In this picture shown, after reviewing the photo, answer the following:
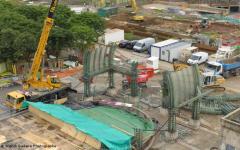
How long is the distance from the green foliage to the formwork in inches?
505

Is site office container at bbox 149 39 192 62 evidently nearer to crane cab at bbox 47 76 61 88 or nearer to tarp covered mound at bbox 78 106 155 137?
crane cab at bbox 47 76 61 88

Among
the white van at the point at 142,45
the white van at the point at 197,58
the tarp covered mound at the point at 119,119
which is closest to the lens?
the tarp covered mound at the point at 119,119

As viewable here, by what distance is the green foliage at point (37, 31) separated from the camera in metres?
47.6

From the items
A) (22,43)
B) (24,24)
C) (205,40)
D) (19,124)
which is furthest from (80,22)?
(19,124)

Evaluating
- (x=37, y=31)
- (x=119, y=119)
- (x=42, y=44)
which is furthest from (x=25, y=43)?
(x=119, y=119)

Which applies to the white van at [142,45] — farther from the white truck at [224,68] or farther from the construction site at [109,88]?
the white truck at [224,68]

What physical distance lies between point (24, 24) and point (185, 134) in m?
27.1

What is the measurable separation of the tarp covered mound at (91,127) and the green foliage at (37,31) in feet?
43.0

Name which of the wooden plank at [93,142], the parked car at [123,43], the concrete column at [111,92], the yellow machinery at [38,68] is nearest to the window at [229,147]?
the wooden plank at [93,142]

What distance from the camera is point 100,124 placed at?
32.2 meters

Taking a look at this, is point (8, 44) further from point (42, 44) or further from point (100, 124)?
point (100, 124)

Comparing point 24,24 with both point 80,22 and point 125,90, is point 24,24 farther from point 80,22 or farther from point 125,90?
point 125,90

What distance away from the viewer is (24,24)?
5147 centimetres

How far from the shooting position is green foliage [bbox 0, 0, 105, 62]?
47.6 metres
